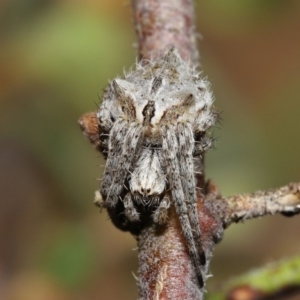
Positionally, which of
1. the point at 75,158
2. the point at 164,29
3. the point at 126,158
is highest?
the point at 75,158

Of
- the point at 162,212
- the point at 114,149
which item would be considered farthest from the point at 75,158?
the point at 162,212

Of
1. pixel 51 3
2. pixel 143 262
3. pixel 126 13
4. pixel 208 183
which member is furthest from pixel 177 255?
pixel 126 13

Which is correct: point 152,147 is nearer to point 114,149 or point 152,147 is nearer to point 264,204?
point 114,149

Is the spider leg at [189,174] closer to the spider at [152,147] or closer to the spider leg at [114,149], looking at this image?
the spider at [152,147]

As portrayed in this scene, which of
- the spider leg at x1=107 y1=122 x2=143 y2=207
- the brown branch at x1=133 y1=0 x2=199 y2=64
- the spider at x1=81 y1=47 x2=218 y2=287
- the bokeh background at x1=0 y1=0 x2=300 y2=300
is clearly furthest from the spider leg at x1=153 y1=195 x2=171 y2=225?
the bokeh background at x1=0 y1=0 x2=300 y2=300

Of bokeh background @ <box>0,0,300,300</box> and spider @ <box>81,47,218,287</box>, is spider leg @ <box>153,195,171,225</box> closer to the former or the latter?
spider @ <box>81,47,218,287</box>

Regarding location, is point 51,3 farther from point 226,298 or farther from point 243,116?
point 226,298

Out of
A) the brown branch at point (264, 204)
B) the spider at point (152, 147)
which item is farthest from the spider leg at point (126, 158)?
the brown branch at point (264, 204)
